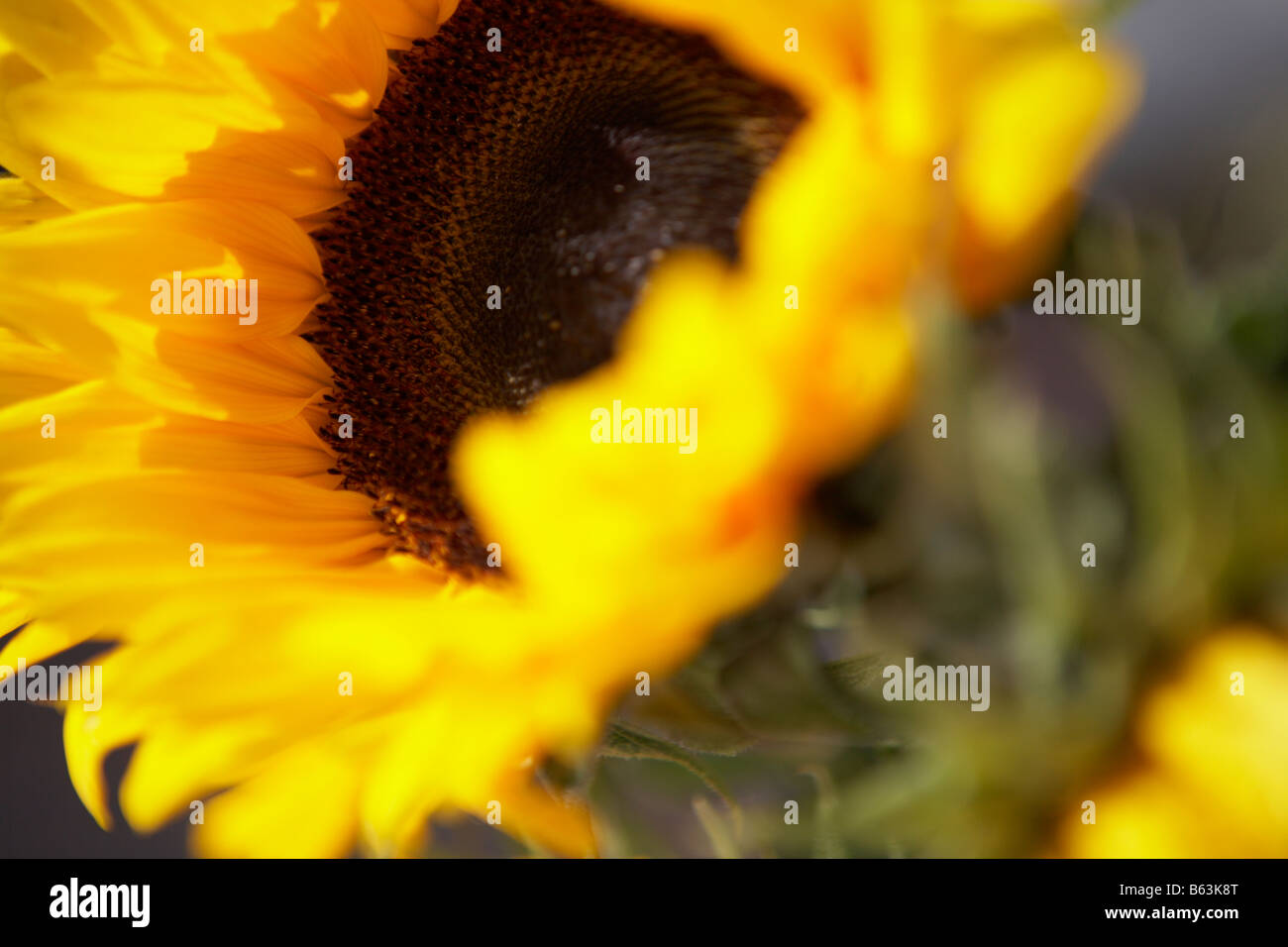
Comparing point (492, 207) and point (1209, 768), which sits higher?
point (492, 207)

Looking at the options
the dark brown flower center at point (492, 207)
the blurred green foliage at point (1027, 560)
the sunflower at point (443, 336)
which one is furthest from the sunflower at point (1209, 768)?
the dark brown flower center at point (492, 207)

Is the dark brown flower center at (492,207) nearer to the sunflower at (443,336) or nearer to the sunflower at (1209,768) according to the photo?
the sunflower at (443,336)

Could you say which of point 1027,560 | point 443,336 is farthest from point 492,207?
point 1027,560

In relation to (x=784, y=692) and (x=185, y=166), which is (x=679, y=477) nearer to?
(x=784, y=692)

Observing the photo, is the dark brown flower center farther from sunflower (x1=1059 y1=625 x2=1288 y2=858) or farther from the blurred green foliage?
sunflower (x1=1059 y1=625 x2=1288 y2=858)

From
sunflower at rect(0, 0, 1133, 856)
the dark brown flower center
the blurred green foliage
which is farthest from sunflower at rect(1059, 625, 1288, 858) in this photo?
the dark brown flower center

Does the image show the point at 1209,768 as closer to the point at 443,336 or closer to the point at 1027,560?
the point at 1027,560

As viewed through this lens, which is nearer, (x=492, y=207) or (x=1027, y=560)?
(x=1027, y=560)

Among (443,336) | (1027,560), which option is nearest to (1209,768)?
(1027,560)
